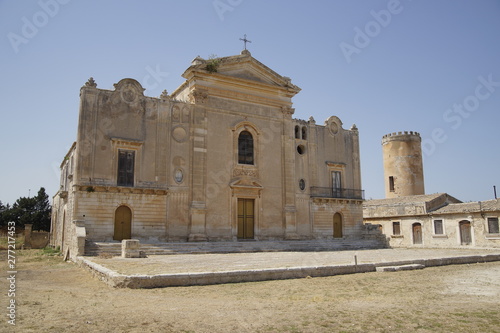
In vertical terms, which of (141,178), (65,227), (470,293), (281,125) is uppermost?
(281,125)

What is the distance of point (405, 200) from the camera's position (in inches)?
1393

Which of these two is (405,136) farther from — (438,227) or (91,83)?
(91,83)

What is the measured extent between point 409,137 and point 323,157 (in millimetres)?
19564

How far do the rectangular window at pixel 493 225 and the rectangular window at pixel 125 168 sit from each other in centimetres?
2294

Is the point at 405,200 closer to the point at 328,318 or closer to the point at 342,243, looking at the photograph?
the point at 342,243

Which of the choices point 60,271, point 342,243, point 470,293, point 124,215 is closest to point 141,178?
point 124,215

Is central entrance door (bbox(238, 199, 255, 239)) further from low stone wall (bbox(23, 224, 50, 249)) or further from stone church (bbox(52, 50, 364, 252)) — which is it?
low stone wall (bbox(23, 224, 50, 249))

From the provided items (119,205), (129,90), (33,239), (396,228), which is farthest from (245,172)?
(33,239)

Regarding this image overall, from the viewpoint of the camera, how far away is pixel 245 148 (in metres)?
25.4

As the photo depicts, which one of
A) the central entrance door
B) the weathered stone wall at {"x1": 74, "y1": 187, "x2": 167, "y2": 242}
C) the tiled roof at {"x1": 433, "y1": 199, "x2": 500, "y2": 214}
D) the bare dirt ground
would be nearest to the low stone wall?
the weathered stone wall at {"x1": 74, "y1": 187, "x2": 167, "y2": 242}

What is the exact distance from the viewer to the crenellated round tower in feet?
141

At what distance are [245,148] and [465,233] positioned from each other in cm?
1661

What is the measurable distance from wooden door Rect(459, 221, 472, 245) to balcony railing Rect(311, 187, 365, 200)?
7.12 m

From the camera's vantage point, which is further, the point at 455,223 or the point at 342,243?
the point at 455,223
